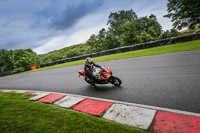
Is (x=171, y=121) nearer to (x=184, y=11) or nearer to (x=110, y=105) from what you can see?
(x=110, y=105)

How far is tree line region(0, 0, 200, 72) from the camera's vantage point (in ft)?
102

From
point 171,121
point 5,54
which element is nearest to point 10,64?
point 5,54

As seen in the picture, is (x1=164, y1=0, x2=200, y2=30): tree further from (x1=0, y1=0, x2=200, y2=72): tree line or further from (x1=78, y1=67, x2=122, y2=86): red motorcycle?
(x1=78, y1=67, x2=122, y2=86): red motorcycle

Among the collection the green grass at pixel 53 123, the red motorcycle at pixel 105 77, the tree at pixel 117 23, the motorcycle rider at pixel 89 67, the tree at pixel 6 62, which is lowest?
Result: the green grass at pixel 53 123

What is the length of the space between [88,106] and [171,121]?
89.2 inches

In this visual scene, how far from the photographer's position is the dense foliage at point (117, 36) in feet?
126

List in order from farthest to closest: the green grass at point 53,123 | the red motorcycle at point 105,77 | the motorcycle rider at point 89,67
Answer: the motorcycle rider at point 89,67 → the red motorcycle at point 105,77 → the green grass at point 53,123

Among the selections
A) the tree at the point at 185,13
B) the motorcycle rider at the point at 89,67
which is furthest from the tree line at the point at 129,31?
the motorcycle rider at the point at 89,67

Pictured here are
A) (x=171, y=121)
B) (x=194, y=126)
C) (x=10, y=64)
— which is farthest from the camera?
(x=10, y=64)

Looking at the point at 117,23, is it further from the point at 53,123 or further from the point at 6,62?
the point at 53,123

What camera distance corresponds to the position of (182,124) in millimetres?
2373

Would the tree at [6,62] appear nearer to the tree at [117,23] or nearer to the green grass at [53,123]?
the tree at [117,23]

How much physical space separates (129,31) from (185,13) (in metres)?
14.7

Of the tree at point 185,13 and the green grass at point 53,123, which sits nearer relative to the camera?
the green grass at point 53,123
